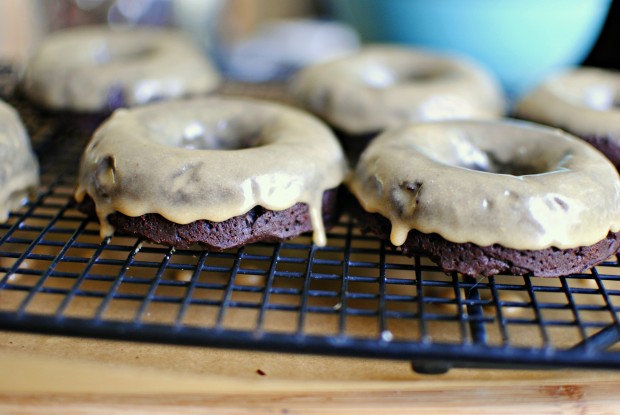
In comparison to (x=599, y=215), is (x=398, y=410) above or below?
below

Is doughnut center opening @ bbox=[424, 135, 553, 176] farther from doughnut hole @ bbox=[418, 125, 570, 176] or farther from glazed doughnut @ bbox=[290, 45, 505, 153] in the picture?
glazed doughnut @ bbox=[290, 45, 505, 153]

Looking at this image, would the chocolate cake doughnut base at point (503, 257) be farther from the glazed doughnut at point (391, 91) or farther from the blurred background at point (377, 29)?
the blurred background at point (377, 29)

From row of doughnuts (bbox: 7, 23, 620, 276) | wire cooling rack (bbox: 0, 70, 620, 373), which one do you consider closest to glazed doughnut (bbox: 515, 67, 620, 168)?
row of doughnuts (bbox: 7, 23, 620, 276)

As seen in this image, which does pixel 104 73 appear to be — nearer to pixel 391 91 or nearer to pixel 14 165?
pixel 14 165

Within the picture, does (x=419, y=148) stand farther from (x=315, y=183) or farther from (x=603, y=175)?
(x=603, y=175)

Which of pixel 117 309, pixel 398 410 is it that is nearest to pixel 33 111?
pixel 117 309
